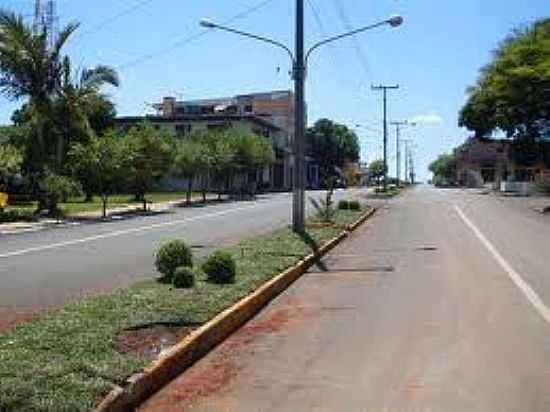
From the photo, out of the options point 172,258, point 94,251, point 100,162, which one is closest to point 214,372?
point 172,258

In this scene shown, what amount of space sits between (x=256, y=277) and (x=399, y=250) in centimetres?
984

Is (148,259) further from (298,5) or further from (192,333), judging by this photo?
(192,333)

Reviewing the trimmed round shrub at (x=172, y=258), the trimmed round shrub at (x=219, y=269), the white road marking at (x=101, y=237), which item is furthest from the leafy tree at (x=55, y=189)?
the trimmed round shrub at (x=219, y=269)

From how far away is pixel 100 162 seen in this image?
4731 cm

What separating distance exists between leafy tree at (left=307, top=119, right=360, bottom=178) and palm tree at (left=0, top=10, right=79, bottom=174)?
360ft

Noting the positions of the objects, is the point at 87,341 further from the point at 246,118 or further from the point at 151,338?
the point at 246,118

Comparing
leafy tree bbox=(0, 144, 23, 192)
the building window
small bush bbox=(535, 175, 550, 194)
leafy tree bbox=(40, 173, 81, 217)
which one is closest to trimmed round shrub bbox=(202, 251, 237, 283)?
leafy tree bbox=(0, 144, 23, 192)

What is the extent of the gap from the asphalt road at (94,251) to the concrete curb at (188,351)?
256cm

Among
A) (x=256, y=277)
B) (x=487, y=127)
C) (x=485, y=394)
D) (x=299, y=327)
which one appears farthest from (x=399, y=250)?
(x=487, y=127)

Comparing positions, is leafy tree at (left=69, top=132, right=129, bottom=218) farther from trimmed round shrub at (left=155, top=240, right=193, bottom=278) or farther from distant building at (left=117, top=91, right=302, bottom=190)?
distant building at (left=117, top=91, right=302, bottom=190)

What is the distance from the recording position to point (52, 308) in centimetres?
1424

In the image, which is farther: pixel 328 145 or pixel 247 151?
pixel 328 145

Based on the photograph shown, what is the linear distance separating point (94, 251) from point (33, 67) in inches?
834

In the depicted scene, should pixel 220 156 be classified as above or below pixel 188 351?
above
